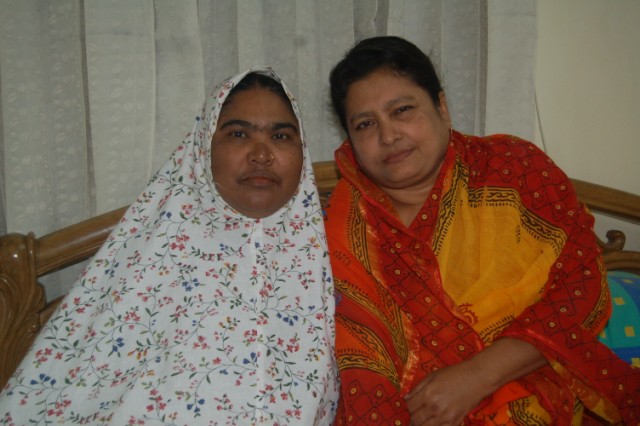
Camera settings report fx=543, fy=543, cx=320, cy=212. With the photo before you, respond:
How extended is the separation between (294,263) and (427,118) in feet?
1.66

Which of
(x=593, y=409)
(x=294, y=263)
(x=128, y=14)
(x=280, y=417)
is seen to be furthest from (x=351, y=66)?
(x=593, y=409)

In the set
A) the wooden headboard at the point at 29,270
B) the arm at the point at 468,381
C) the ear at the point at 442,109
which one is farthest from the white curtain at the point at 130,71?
the arm at the point at 468,381

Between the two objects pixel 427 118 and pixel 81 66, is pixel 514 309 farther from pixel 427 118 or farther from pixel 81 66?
pixel 81 66

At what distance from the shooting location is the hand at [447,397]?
1.21m

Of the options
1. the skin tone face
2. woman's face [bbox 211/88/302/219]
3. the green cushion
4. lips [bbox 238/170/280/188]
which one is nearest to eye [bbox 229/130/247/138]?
woman's face [bbox 211/88/302/219]

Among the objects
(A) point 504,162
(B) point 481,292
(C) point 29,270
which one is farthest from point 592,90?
(C) point 29,270

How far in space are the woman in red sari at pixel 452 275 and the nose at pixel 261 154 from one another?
25 cm

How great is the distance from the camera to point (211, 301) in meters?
1.27

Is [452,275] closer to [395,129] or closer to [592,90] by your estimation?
[395,129]

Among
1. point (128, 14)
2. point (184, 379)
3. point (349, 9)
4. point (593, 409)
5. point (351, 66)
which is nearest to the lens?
point (184, 379)

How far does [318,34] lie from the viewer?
6.01ft

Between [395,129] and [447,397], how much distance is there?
651mm

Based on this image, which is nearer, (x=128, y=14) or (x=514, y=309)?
(x=514, y=309)

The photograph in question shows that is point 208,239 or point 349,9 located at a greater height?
point 349,9
